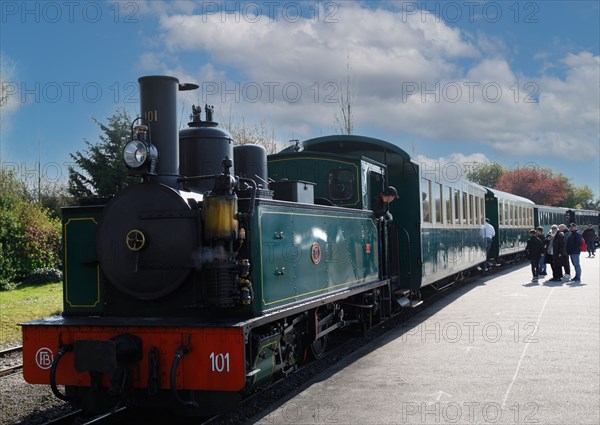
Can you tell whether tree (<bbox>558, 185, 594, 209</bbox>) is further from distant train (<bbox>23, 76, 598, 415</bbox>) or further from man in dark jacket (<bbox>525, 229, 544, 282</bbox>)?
distant train (<bbox>23, 76, 598, 415</bbox>)

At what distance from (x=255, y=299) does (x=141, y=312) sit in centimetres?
111

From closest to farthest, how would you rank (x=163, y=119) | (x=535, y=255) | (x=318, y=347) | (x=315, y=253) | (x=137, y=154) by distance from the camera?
(x=137, y=154) → (x=163, y=119) → (x=315, y=253) → (x=318, y=347) → (x=535, y=255)

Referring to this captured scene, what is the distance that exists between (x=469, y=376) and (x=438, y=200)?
5812mm

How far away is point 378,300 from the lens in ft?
32.8

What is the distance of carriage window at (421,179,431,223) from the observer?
1111 cm

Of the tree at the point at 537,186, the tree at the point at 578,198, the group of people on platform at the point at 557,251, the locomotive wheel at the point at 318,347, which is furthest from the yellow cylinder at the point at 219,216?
the tree at the point at 578,198

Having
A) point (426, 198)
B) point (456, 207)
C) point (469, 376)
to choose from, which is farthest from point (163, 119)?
point (456, 207)

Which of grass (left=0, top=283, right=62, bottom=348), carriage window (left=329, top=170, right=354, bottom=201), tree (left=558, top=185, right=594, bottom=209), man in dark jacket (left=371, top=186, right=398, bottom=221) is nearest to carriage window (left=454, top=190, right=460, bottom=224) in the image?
man in dark jacket (left=371, top=186, right=398, bottom=221)

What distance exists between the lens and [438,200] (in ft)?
41.0

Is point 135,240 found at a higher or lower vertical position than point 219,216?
lower

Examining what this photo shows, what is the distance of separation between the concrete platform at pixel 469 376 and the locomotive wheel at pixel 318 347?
0.34 metres

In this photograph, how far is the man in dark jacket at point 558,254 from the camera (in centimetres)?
1648

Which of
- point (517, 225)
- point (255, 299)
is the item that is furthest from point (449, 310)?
point (517, 225)

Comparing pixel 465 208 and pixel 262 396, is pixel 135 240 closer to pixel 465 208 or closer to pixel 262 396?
pixel 262 396
